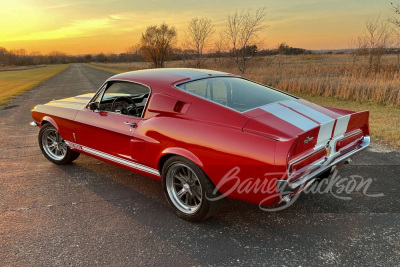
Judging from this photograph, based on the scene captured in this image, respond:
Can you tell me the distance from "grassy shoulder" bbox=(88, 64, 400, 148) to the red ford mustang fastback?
8.88 feet

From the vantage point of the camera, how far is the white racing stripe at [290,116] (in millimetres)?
2592

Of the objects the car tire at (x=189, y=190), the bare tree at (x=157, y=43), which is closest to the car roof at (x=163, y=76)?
the car tire at (x=189, y=190)

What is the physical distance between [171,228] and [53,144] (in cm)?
289

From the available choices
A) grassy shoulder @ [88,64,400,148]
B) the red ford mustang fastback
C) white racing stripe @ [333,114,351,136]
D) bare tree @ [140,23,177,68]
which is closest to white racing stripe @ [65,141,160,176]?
the red ford mustang fastback

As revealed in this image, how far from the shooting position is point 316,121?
273 cm

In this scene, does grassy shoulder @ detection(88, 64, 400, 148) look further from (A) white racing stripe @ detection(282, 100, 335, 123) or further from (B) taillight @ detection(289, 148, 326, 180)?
(B) taillight @ detection(289, 148, 326, 180)

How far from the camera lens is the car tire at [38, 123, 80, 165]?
14.8 feet

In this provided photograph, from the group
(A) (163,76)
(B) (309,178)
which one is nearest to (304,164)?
(B) (309,178)

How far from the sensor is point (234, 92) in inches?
136

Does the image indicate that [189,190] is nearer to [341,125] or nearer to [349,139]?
[341,125]

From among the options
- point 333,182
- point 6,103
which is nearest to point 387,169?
point 333,182

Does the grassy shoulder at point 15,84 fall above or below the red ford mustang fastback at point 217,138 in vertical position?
below

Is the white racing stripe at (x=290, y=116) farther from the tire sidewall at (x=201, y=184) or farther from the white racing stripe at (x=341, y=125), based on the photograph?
the tire sidewall at (x=201, y=184)

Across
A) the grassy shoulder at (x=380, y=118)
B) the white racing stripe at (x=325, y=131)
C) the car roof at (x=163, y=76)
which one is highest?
the car roof at (x=163, y=76)
